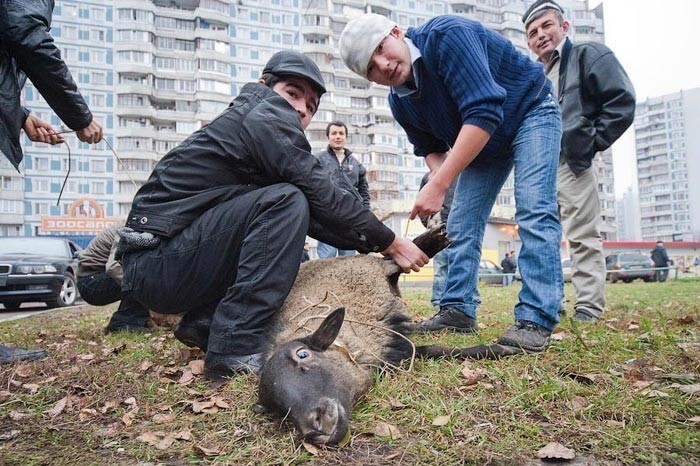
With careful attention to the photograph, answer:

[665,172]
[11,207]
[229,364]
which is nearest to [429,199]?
[229,364]

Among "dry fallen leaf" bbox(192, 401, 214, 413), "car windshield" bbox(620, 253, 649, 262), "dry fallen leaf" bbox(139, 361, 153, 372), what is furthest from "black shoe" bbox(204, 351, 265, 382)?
"car windshield" bbox(620, 253, 649, 262)

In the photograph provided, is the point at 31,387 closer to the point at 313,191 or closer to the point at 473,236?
the point at 313,191

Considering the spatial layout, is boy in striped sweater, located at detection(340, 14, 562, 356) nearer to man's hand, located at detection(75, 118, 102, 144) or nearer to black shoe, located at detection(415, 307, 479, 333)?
black shoe, located at detection(415, 307, 479, 333)

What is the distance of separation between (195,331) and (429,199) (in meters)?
1.74

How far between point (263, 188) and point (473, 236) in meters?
1.88

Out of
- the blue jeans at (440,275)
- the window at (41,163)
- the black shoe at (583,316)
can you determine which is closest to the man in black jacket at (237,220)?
the black shoe at (583,316)

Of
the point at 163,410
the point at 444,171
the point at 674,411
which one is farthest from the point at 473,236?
the point at 163,410

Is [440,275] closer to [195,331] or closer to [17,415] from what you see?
[195,331]

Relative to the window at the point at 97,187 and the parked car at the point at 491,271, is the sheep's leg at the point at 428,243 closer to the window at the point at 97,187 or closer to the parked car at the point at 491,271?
the parked car at the point at 491,271

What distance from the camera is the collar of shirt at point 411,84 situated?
3115 millimetres

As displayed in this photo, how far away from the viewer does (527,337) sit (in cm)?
302

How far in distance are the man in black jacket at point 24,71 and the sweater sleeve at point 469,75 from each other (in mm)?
2741

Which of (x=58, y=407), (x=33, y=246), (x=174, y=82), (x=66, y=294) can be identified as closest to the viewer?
(x=58, y=407)

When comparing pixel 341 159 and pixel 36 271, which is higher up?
pixel 341 159
